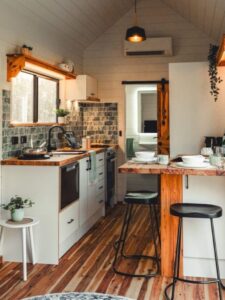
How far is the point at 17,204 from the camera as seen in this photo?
3486mm

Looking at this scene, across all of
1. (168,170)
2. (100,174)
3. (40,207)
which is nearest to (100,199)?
(100,174)

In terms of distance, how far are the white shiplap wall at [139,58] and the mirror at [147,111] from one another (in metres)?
0.49

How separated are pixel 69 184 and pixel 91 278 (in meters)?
1.05

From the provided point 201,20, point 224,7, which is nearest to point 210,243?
point 224,7

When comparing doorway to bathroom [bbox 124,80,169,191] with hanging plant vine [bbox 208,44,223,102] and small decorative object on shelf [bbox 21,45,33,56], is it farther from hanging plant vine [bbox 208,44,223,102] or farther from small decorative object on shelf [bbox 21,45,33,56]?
small decorative object on shelf [bbox 21,45,33,56]

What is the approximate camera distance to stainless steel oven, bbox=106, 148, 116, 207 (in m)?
5.85

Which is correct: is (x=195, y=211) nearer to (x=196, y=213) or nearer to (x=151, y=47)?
(x=196, y=213)

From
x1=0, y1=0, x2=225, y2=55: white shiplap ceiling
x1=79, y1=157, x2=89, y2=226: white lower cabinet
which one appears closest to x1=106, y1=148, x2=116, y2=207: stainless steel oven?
x1=79, y1=157, x2=89, y2=226: white lower cabinet

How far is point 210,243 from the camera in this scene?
3209 mm

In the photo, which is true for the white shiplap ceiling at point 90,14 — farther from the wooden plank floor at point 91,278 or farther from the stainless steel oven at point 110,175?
the wooden plank floor at point 91,278

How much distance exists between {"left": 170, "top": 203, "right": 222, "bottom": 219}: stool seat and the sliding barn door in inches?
132

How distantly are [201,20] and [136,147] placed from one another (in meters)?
2.48

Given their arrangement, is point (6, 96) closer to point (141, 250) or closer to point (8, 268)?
point (8, 268)

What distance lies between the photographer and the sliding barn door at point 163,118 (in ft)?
20.6
